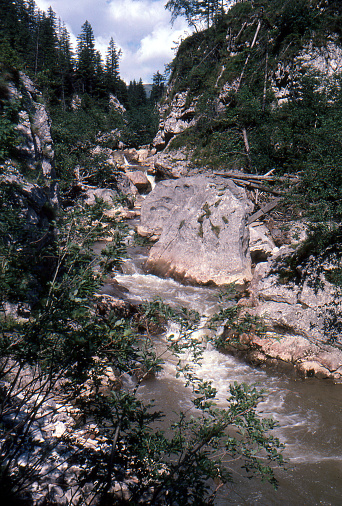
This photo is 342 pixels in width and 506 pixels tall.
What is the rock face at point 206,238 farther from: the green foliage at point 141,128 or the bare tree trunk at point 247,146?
the green foliage at point 141,128

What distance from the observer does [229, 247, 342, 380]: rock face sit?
8.16 m

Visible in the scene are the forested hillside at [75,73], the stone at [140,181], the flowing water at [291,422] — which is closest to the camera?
the flowing water at [291,422]

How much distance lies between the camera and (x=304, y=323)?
339 inches

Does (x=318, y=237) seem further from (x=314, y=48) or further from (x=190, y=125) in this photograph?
(x=190, y=125)

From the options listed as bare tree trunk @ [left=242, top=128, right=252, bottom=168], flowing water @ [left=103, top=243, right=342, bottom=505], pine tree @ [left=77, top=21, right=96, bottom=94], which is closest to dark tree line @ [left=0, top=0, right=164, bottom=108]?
pine tree @ [left=77, top=21, right=96, bottom=94]

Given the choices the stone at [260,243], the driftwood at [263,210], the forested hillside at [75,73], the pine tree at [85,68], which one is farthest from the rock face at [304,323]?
the pine tree at [85,68]

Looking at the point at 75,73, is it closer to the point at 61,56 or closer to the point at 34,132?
the point at 61,56

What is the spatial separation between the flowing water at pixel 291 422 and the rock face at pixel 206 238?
4.15m

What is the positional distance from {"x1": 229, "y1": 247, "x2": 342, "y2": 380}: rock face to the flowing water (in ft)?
1.37

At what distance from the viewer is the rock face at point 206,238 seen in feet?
42.1

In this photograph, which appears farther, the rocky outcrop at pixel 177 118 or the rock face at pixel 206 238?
the rocky outcrop at pixel 177 118

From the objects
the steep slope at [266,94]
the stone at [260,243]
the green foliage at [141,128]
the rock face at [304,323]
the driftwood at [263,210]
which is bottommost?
the rock face at [304,323]

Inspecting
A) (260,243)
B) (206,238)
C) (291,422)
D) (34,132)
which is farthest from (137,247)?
(291,422)

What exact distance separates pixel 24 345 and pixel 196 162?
65.7 feet
